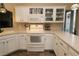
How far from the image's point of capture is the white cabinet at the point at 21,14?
15.7ft

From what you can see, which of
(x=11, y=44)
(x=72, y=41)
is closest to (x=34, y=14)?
(x=11, y=44)

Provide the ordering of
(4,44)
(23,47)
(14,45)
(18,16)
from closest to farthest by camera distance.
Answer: (4,44)
(14,45)
(23,47)
(18,16)

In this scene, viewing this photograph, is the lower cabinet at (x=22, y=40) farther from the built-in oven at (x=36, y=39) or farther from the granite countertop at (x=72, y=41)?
the granite countertop at (x=72, y=41)

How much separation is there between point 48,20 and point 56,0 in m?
4.22

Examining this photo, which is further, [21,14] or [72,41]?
[21,14]

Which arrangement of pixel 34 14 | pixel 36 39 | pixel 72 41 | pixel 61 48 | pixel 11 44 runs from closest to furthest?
1. pixel 72 41
2. pixel 61 48
3. pixel 11 44
4. pixel 36 39
5. pixel 34 14

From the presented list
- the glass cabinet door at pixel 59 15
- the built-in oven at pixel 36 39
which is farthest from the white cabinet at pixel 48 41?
the glass cabinet door at pixel 59 15

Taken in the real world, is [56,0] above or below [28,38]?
above

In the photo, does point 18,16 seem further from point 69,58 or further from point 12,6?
point 69,58

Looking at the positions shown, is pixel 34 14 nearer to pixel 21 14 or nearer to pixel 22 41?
pixel 21 14

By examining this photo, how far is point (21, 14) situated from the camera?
4.82m

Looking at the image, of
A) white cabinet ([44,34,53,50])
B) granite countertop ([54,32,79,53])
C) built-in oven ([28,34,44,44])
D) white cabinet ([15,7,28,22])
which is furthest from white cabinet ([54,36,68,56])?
white cabinet ([15,7,28,22])

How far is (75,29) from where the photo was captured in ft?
11.7

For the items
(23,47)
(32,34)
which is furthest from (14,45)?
(32,34)
